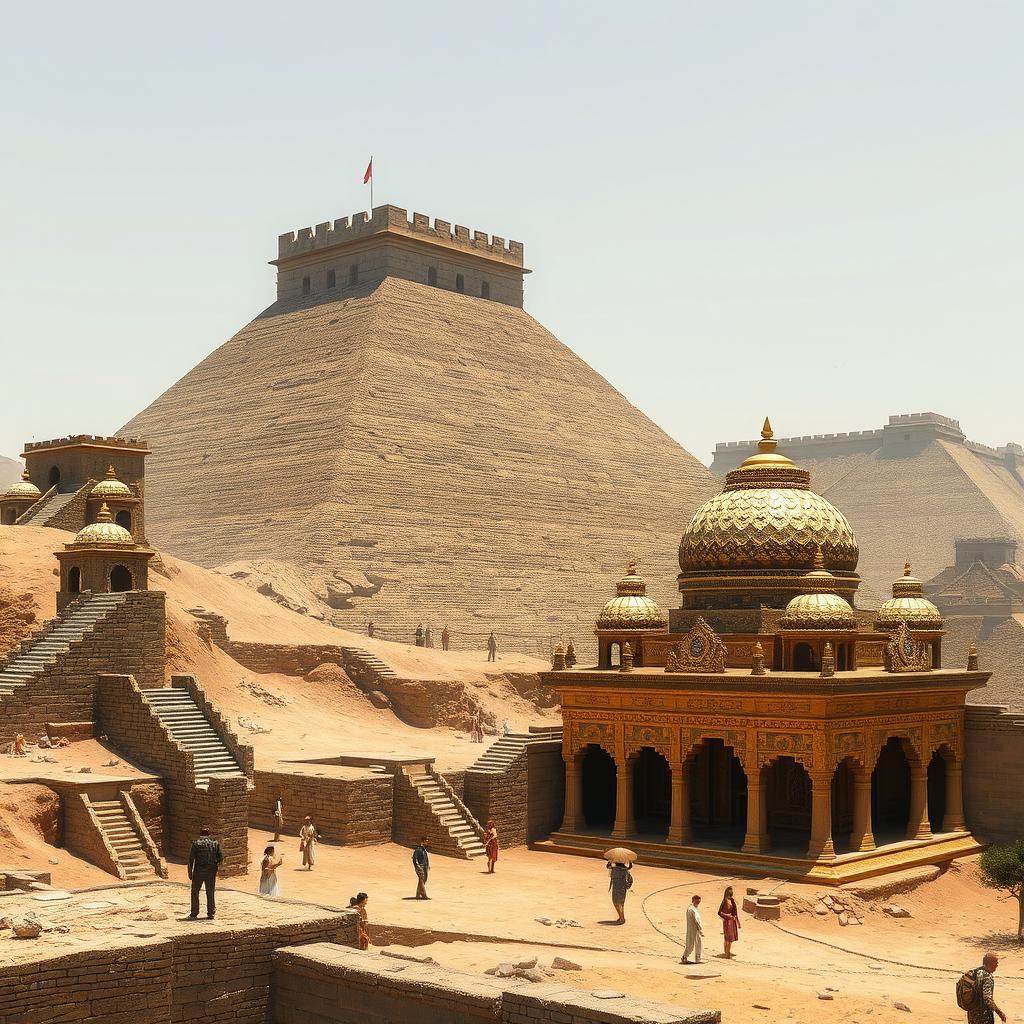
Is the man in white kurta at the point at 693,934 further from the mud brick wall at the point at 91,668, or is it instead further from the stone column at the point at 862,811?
the mud brick wall at the point at 91,668

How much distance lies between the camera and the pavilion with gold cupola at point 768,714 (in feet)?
74.1

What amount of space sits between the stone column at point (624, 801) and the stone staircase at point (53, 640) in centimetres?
866

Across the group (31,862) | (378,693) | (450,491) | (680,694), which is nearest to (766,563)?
(680,694)

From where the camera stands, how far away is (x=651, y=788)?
2647 centimetres

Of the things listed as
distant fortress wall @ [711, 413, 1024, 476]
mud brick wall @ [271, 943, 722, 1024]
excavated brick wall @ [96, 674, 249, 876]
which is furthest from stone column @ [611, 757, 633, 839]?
distant fortress wall @ [711, 413, 1024, 476]

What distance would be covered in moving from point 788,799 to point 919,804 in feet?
6.70

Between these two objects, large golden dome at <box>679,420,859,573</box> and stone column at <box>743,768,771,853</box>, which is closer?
stone column at <box>743,768,771,853</box>

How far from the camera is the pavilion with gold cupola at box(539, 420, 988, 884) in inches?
889

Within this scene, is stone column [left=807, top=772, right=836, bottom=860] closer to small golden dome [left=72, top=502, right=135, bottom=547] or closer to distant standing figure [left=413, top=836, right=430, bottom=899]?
distant standing figure [left=413, top=836, right=430, bottom=899]

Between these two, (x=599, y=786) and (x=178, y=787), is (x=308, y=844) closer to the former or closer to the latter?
(x=178, y=787)

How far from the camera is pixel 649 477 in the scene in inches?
3246

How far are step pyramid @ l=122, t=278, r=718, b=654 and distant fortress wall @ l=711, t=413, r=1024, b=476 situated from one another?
5232 cm

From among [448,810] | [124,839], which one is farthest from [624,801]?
[124,839]

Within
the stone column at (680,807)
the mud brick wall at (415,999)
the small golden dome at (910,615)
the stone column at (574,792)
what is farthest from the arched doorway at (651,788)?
the mud brick wall at (415,999)
